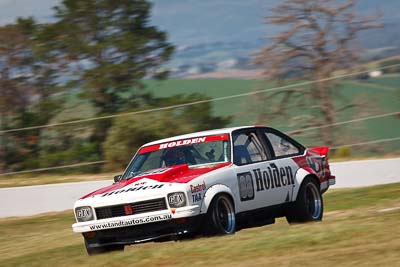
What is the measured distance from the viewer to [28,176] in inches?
968

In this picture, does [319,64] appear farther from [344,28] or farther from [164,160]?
[164,160]

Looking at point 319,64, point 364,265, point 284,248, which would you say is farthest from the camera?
point 319,64

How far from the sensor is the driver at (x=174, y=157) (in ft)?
44.3

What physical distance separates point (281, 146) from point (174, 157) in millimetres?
1683

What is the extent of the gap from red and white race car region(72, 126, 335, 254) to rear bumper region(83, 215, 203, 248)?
Result: 1 centimetres

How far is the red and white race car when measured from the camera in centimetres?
1240

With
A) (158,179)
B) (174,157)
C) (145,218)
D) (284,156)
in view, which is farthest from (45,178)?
(145,218)

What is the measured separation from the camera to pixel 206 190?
1252 cm

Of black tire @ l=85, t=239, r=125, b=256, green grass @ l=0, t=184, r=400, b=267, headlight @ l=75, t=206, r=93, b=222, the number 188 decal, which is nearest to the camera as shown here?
green grass @ l=0, t=184, r=400, b=267

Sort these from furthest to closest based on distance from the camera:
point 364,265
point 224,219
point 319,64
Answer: point 319,64
point 224,219
point 364,265

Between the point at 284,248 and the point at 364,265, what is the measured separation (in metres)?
1.49

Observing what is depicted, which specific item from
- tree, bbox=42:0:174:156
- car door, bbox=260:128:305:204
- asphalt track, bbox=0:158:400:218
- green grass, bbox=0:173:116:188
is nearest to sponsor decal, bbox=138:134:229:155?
car door, bbox=260:128:305:204

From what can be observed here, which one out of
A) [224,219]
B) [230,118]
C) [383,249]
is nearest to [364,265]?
[383,249]

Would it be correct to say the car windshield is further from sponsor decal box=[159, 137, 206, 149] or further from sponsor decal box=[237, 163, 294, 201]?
sponsor decal box=[237, 163, 294, 201]
